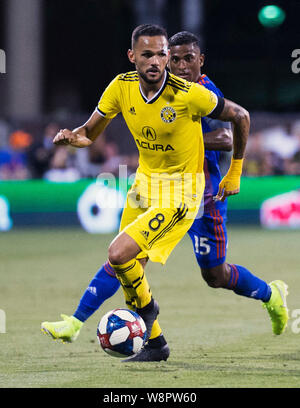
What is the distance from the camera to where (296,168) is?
17.6m

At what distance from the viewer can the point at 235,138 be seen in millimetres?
6199

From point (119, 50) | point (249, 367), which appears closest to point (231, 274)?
point (249, 367)

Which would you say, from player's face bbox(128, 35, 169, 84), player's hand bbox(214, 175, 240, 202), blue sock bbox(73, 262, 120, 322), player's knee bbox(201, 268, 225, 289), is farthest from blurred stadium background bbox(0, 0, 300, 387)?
player's face bbox(128, 35, 169, 84)

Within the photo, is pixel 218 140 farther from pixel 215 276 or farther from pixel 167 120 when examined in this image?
pixel 215 276

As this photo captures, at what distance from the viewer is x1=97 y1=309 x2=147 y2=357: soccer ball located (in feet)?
19.3

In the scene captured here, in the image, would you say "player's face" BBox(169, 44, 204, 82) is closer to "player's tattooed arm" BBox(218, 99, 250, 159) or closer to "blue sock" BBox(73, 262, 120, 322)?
"player's tattooed arm" BBox(218, 99, 250, 159)

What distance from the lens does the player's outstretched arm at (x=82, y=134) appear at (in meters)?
6.05

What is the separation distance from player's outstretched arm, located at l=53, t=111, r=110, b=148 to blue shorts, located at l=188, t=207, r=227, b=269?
3.71 feet

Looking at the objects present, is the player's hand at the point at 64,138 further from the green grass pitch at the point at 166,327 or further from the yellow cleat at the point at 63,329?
the green grass pitch at the point at 166,327

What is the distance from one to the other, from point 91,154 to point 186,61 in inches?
395

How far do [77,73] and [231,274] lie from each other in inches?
859

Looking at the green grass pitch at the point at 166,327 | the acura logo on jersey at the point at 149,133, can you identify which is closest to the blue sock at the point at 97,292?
the green grass pitch at the point at 166,327

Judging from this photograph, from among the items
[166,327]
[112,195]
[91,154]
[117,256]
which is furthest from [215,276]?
[91,154]
